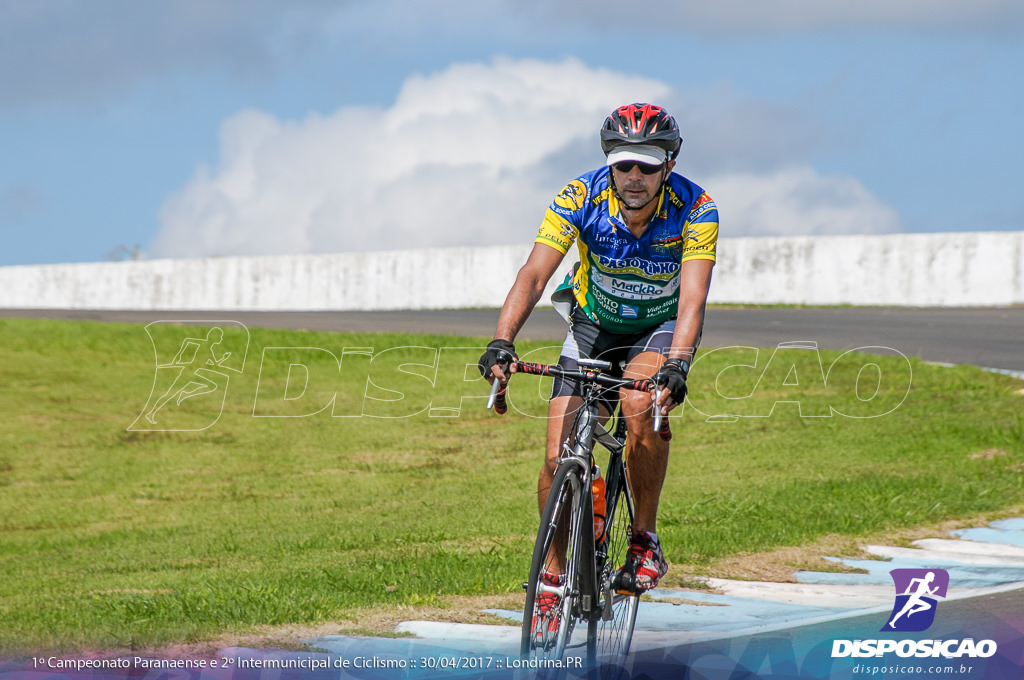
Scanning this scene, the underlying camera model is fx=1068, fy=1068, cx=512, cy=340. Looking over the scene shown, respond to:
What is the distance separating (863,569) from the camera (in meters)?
6.98

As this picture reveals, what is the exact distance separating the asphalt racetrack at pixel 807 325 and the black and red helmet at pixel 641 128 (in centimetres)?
1095

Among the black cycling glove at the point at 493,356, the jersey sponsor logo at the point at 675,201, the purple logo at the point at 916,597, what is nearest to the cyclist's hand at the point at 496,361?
the black cycling glove at the point at 493,356

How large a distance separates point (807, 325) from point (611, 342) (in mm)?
14705

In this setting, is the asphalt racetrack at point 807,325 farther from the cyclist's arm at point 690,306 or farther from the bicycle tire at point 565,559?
the bicycle tire at point 565,559

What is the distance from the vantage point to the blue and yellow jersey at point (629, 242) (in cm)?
512

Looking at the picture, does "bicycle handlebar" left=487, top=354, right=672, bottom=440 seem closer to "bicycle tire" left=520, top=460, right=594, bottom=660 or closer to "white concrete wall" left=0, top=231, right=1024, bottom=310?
"bicycle tire" left=520, top=460, right=594, bottom=660

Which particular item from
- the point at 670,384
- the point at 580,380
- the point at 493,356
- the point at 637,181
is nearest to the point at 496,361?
the point at 493,356

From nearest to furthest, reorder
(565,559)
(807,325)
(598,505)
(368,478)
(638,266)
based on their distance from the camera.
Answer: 1. (565,559)
2. (598,505)
3. (638,266)
4. (368,478)
5. (807,325)

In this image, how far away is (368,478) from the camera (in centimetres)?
1189

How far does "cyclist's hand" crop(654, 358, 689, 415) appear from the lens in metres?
4.46

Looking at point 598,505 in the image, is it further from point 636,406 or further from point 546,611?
point 546,611

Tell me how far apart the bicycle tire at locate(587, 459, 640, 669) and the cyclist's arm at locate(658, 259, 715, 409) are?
0.65m

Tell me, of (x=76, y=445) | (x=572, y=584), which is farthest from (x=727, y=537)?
(x=76, y=445)

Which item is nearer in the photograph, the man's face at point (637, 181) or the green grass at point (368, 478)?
the man's face at point (637, 181)
